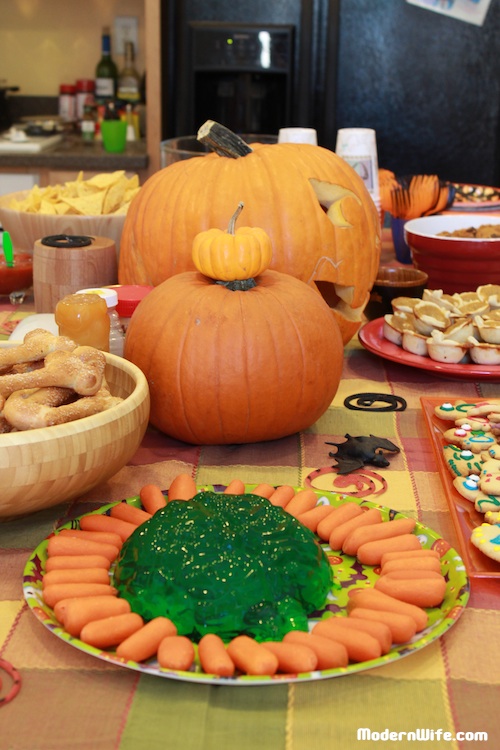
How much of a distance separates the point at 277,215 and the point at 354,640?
2.65 ft

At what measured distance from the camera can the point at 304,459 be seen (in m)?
1.08

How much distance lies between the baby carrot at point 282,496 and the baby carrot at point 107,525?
5.9 inches

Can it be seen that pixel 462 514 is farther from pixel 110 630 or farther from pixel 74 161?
pixel 74 161

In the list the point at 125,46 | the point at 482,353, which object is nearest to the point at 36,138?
the point at 125,46

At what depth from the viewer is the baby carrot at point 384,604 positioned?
0.69 metres

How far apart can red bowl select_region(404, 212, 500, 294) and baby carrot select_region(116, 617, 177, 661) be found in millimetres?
1162

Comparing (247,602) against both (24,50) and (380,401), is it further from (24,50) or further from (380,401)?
(24,50)

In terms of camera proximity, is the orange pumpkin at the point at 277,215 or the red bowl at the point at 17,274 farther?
the red bowl at the point at 17,274

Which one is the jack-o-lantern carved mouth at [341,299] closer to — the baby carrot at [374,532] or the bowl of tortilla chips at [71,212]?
the bowl of tortilla chips at [71,212]

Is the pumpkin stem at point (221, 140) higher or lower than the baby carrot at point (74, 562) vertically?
higher

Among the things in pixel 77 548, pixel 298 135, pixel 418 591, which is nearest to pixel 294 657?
pixel 418 591

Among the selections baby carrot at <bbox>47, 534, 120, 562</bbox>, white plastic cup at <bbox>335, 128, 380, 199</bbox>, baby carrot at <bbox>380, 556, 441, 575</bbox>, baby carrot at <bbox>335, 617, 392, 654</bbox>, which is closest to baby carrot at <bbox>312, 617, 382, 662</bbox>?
baby carrot at <bbox>335, 617, 392, 654</bbox>

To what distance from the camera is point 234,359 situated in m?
1.08

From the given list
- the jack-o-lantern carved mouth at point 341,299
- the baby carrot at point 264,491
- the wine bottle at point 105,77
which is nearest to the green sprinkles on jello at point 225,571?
the baby carrot at point 264,491
